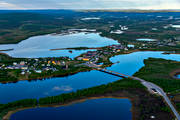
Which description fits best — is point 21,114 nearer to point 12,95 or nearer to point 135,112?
point 12,95

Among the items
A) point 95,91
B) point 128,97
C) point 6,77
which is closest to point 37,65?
point 6,77

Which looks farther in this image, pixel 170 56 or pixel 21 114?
pixel 170 56

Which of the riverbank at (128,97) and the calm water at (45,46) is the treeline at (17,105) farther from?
the calm water at (45,46)

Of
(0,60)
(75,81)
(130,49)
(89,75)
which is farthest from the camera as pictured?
(130,49)

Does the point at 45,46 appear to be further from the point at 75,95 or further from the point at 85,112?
the point at 85,112

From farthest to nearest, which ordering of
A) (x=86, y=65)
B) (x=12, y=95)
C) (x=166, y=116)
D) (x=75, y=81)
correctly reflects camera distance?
(x=86, y=65), (x=75, y=81), (x=12, y=95), (x=166, y=116)

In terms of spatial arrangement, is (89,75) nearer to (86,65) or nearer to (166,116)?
(86,65)

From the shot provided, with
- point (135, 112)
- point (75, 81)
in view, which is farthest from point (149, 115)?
point (75, 81)
